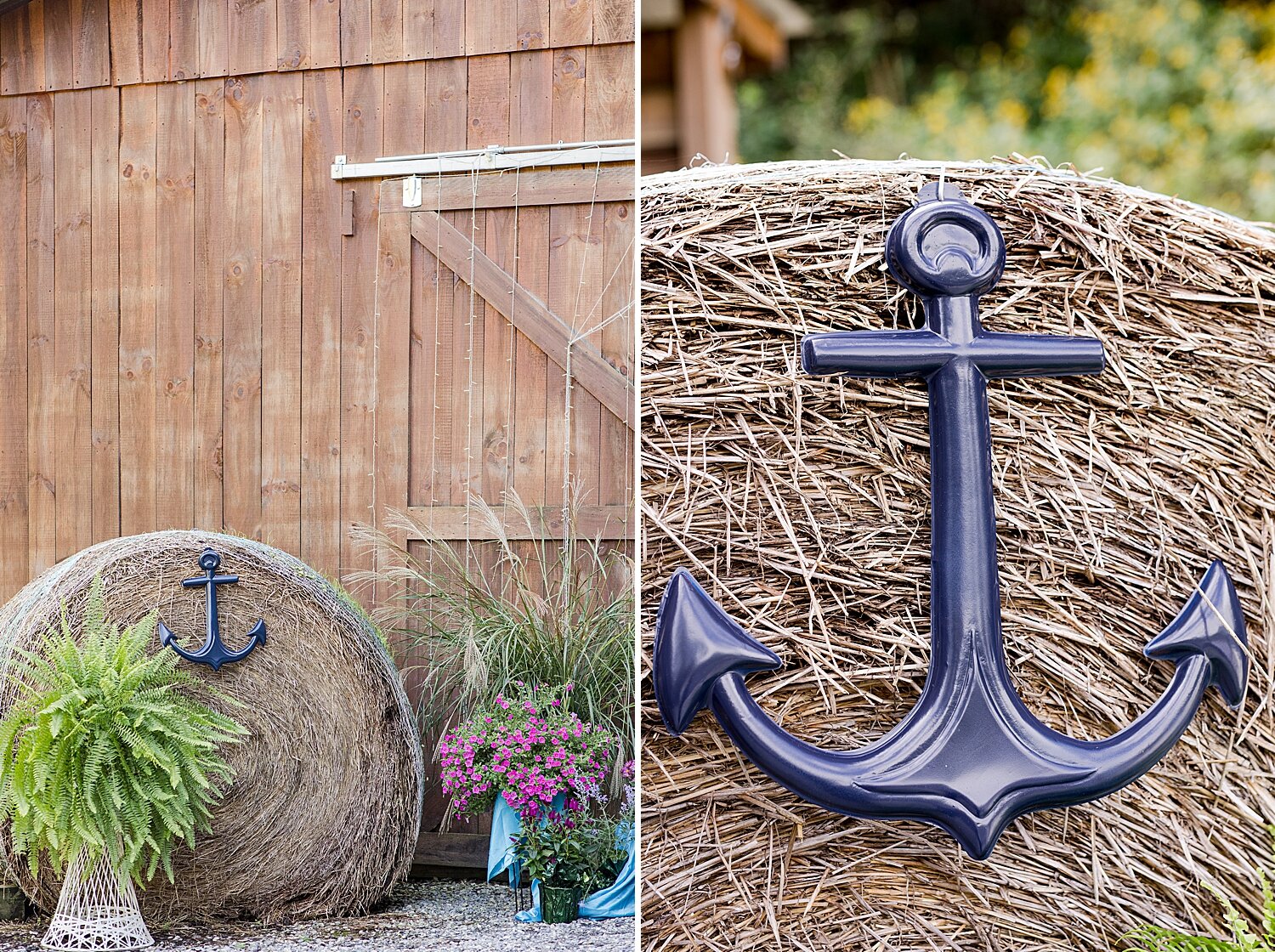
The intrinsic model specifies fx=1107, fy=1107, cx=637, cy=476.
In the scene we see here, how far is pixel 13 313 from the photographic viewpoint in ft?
8.37

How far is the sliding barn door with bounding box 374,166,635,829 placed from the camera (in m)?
2.75

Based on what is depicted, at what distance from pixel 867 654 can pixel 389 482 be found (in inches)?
74.1

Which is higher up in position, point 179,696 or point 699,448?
point 699,448

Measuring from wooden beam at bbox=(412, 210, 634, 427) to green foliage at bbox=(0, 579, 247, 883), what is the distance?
112cm

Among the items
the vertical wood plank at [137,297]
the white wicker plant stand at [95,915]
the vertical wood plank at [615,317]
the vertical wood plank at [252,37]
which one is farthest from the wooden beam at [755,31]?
the white wicker plant stand at [95,915]

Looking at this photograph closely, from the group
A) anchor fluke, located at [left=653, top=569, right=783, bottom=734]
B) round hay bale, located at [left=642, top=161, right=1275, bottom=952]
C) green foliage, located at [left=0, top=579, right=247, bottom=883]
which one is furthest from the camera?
green foliage, located at [left=0, top=579, right=247, bottom=883]

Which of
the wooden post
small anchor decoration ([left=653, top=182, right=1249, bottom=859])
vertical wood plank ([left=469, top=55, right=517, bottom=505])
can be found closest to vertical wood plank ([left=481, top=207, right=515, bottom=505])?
vertical wood plank ([left=469, top=55, right=517, bottom=505])

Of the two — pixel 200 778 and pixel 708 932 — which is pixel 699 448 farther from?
pixel 200 778

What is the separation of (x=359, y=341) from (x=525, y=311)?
441 millimetres

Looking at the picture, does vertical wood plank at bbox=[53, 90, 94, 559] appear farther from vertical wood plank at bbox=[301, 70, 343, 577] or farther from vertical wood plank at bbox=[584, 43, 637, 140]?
vertical wood plank at bbox=[584, 43, 637, 140]

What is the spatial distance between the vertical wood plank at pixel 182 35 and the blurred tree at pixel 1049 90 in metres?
2.91

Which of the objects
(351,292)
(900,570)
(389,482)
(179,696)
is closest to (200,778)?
(179,696)

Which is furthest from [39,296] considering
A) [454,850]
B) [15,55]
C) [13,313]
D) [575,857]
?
[575,857]

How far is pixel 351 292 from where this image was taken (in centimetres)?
286
